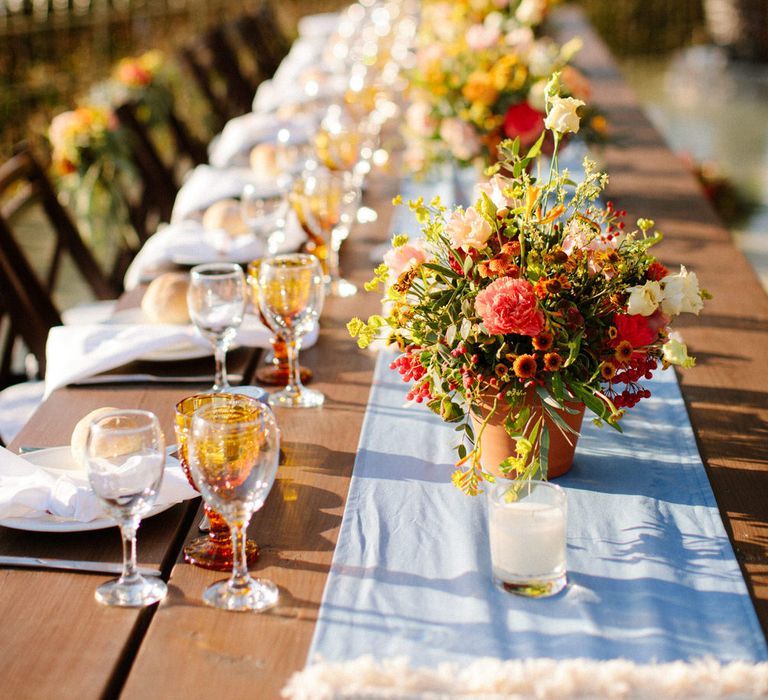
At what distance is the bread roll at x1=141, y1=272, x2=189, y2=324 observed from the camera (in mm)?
1962

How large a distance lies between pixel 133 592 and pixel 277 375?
67 cm

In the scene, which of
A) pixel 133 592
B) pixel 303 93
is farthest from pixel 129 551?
pixel 303 93

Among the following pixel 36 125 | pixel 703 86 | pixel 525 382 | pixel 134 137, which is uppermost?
pixel 525 382

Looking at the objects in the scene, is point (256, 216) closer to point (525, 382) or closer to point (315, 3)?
point (525, 382)

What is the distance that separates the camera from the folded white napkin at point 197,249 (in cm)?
234

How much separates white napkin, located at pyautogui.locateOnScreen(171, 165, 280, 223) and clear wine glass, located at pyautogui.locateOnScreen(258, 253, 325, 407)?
105cm

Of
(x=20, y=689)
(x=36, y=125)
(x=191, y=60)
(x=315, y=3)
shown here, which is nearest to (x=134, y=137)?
(x=191, y=60)

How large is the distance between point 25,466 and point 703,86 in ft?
36.7

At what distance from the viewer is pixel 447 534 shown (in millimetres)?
1255

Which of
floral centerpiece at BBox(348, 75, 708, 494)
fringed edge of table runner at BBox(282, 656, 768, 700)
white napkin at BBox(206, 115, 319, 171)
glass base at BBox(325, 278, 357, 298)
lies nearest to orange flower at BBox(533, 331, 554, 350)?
floral centerpiece at BBox(348, 75, 708, 494)

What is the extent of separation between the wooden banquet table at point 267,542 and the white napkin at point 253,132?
1243mm

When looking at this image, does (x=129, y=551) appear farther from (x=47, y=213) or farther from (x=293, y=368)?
(x=47, y=213)

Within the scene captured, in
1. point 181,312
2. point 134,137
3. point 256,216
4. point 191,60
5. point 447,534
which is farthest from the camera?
point 191,60

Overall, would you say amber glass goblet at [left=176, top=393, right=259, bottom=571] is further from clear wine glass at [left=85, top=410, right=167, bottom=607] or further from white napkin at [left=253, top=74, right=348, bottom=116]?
white napkin at [left=253, top=74, right=348, bottom=116]
